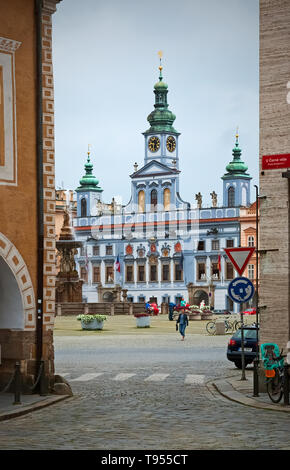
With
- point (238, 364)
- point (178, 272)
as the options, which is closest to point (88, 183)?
point (178, 272)

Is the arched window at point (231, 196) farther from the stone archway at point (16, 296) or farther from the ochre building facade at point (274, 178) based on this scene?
the stone archway at point (16, 296)

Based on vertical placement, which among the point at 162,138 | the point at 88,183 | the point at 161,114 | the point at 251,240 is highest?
the point at 161,114

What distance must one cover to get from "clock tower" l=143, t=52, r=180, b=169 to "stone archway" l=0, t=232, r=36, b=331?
310 ft

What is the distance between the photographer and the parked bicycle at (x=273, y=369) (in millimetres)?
17141

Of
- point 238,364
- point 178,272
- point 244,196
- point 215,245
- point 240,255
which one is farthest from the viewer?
point 244,196

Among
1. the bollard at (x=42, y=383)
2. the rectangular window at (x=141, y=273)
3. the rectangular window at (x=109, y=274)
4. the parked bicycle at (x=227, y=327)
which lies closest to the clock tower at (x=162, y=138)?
the rectangular window at (x=141, y=273)

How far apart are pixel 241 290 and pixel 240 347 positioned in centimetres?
515

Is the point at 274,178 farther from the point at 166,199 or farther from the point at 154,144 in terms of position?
the point at 154,144

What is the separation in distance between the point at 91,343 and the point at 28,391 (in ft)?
68.6

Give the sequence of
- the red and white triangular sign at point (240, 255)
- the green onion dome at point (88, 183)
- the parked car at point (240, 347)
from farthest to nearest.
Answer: the green onion dome at point (88, 183) → the parked car at point (240, 347) → the red and white triangular sign at point (240, 255)

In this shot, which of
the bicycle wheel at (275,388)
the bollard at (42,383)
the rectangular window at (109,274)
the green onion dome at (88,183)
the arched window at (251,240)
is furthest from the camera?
the green onion dome at (88,183)

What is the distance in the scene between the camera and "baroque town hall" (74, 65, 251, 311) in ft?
359

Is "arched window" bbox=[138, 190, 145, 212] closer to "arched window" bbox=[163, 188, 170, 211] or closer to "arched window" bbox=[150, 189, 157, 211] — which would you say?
"arched window" bbox=[150, 189, 157, 211]

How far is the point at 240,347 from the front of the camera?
26.2 metres
